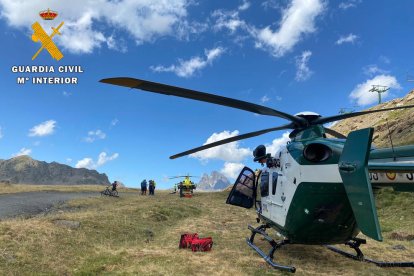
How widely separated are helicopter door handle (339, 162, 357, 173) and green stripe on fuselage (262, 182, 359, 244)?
42.3 inches

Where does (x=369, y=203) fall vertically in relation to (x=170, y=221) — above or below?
above

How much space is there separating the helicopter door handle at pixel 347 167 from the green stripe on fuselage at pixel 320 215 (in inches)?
42.3

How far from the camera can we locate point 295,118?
11312 millimetres

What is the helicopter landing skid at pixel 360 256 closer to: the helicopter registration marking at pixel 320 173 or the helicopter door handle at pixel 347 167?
the helicopter registration marking at pixel 320 173

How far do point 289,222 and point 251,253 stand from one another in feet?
8.94

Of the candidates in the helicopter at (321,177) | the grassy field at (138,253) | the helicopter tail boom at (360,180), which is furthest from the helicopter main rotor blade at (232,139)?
the helicopter tail boom at (360,180)

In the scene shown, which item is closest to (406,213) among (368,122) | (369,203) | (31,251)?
(369,203)

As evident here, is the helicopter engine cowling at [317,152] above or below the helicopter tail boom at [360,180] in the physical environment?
above

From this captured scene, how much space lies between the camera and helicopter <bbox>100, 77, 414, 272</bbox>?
24.5 ft

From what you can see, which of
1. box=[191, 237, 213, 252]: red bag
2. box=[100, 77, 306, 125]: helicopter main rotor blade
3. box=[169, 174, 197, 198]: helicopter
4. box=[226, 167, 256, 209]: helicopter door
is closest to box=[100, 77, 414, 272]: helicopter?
box=[100, 77, 306, 125]: helicopter main rotor blade

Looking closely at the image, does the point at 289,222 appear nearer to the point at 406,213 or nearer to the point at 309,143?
the point at 309,143

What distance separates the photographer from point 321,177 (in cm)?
923

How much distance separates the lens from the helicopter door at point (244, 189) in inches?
538

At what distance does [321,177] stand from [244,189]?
4.88 meters
